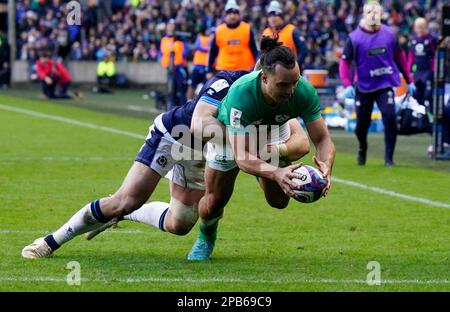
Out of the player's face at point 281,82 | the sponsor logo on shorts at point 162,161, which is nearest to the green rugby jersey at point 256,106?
the player's face at point 281,82

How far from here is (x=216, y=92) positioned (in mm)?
9445

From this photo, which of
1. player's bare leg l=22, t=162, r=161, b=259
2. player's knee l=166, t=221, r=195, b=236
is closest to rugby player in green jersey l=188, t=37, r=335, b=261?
player's knee l=166, t=221, r=195, b=236

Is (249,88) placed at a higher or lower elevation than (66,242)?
higher

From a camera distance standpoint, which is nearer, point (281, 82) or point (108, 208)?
point (281, 82)

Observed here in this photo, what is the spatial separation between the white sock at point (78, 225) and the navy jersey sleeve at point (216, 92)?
1.18m

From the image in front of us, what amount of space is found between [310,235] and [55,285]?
3.33 meters

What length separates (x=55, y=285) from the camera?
27.7ft

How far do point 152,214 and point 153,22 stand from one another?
1361 inches

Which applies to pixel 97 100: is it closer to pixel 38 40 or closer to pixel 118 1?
pixel 38 40

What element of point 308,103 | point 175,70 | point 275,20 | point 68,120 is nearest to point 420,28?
point 275,20

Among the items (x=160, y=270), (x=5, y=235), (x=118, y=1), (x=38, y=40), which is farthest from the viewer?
(x=118, y=1)

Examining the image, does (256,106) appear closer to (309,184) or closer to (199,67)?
(309,184)

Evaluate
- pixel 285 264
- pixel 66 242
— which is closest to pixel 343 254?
pixel 285 264
